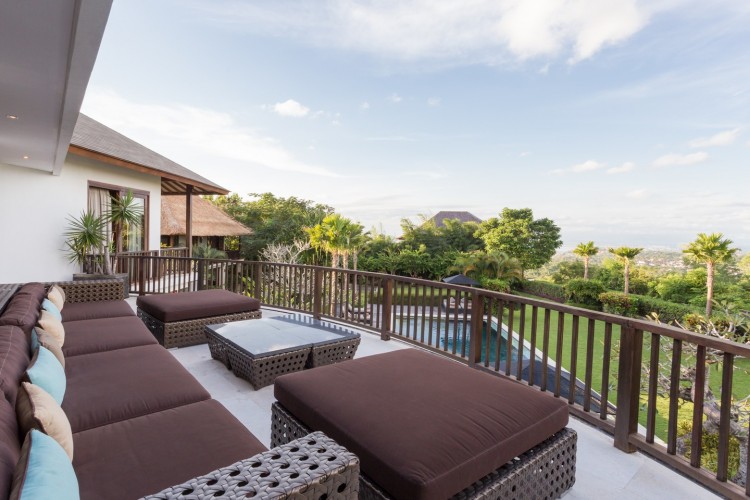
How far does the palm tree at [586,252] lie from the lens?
26.3 meters

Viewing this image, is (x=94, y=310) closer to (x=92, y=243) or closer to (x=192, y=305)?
(x=192, y=305)

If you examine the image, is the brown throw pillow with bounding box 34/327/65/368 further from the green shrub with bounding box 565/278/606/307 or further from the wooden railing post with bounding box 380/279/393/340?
the green shrub with bounding box 565/278/606/307

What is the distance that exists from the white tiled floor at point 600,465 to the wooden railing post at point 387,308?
1.87 m

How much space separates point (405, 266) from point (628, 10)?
1626 cm

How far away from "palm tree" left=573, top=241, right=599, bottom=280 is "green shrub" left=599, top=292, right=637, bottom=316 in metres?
7.08

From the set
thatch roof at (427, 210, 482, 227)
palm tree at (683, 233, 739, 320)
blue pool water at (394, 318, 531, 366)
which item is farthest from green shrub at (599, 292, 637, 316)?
thatch roof at (427, 210, 482, 227)

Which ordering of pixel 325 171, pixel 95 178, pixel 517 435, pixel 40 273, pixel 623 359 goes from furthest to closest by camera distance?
1. pixel 325 171
2. pixel 95 178
3. pixel 40 273
4. pixel 623 359
5. pixel 517 435

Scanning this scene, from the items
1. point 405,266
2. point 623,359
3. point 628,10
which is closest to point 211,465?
point 623,359

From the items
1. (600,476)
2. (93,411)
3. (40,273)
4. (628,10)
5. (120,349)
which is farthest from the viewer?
(628,10)

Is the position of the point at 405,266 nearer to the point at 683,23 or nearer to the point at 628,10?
the point at 628,10

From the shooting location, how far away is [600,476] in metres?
2.10

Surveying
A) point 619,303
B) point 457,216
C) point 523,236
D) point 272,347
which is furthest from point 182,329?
point 457,216

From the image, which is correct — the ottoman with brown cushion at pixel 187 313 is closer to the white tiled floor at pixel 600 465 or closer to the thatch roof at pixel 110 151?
the white tiled floor at pixel 600 465

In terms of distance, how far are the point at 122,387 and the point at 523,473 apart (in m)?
2.03
